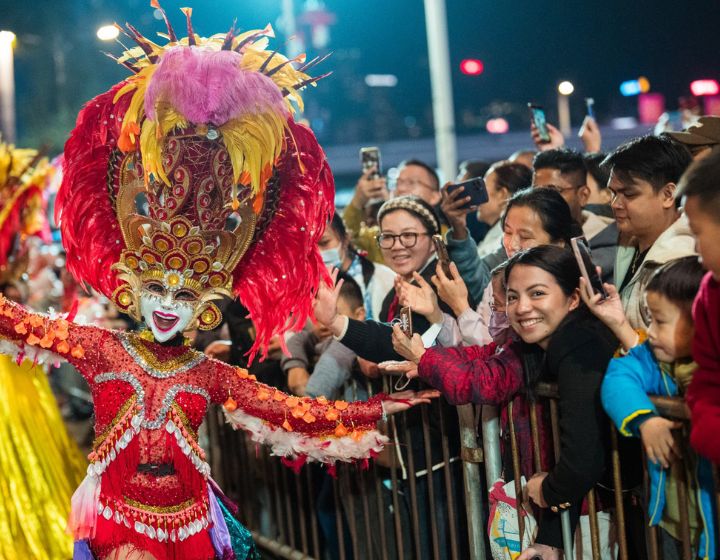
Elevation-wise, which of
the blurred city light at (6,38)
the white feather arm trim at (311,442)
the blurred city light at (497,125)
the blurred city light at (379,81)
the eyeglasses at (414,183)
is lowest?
the white feather arm trim at (311,442)

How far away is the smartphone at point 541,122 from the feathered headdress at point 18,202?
10.3 ft

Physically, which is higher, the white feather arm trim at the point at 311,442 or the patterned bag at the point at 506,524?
the white feather arm trim at the point at 311,442

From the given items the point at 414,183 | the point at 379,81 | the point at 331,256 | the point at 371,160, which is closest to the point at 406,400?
the point at 331,256

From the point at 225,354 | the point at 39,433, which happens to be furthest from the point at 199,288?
the point at 39,433

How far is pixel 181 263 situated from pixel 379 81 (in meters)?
25.5

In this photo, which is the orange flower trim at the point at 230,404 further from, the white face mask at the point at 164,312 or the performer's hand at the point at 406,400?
the performer's hand at the point at 406,400

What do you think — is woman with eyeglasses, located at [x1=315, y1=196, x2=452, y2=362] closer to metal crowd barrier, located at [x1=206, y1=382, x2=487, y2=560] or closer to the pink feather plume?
metal crowd barrier, located at [x1=206, y1=382, x2=487, y2=560]

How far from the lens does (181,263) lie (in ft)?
10.9

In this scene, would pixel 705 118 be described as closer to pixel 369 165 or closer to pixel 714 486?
pixel 714 486

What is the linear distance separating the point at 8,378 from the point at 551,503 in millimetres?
3228

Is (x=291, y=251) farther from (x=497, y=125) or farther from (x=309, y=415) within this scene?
(x=497, y=125)

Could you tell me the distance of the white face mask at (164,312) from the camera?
3.33m

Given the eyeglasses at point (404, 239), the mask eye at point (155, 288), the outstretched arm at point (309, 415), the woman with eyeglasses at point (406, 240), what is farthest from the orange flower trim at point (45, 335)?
the eyeglasses at point (404, 239)

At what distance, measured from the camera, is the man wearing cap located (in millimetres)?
3744
